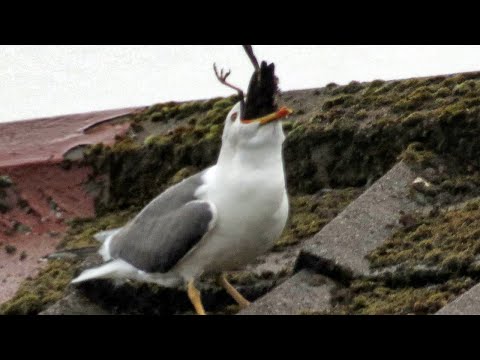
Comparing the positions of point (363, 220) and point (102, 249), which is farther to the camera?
point (102, 249)

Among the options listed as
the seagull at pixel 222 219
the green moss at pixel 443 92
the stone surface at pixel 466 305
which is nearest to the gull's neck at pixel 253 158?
the seagull at pixel 222 219

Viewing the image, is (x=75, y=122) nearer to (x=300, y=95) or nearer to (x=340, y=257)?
(x=300, y=95)

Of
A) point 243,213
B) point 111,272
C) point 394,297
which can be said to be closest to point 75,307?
point 111,272

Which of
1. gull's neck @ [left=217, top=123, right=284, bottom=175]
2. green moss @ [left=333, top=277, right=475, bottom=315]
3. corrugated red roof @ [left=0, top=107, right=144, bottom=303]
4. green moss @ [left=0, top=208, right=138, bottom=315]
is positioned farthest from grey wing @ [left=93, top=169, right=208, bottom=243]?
green moss @ [left=333, top=277, right=475, bottom=315]

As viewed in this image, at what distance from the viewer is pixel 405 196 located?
938cm

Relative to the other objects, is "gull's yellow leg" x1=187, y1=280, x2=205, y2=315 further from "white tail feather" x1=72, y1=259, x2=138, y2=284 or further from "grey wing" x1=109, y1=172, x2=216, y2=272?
"white tail feather" x1=72, y1=259, x2=138, y2=284

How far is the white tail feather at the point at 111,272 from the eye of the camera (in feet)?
31.1

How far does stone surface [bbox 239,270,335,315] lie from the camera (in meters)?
8.43

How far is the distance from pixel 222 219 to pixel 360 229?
84cm

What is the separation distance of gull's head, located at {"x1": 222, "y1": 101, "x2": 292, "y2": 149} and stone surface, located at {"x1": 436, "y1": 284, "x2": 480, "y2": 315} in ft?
5.87

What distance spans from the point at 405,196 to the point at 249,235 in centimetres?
83

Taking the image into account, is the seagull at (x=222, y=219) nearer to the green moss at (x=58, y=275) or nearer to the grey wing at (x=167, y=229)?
the grey wing at (x=167, y=229)
